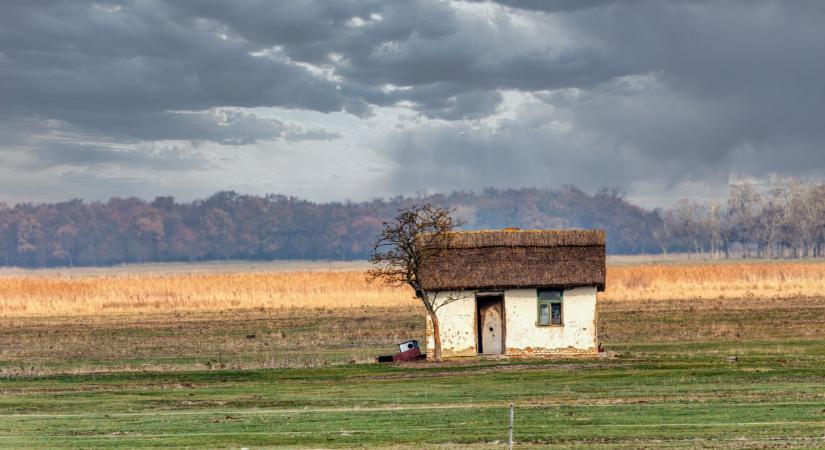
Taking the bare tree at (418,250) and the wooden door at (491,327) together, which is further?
the wooden door at (491,327)

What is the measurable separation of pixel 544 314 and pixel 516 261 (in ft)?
6.88

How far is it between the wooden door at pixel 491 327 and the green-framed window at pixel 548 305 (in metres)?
1.41

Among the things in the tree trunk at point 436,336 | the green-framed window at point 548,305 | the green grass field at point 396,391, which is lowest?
the green grass field at point 396,391

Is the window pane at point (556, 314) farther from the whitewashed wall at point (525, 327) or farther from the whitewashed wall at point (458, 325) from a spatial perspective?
the whitewashed wall at point (458, 325)

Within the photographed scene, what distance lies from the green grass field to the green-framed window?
2.25 meters

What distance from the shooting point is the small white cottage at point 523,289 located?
1555 inches

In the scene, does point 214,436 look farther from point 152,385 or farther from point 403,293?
point 403,293

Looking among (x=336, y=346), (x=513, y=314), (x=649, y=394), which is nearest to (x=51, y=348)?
(x=336, y=346)

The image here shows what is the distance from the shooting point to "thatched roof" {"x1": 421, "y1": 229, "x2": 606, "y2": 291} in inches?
1554

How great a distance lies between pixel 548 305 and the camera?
39969 millimetres

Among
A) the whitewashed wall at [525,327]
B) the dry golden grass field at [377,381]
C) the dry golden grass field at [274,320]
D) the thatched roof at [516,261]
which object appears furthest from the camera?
the dry golden grass field at [274,320]

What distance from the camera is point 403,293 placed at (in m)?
79.3

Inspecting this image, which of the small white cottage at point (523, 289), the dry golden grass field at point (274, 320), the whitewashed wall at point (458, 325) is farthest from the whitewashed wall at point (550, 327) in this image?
the dry golden grass field at point (274, 320)

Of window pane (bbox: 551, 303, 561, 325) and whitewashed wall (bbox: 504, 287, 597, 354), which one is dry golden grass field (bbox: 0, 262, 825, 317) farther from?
window pane (bbox: 551, 303, 561, 325)
